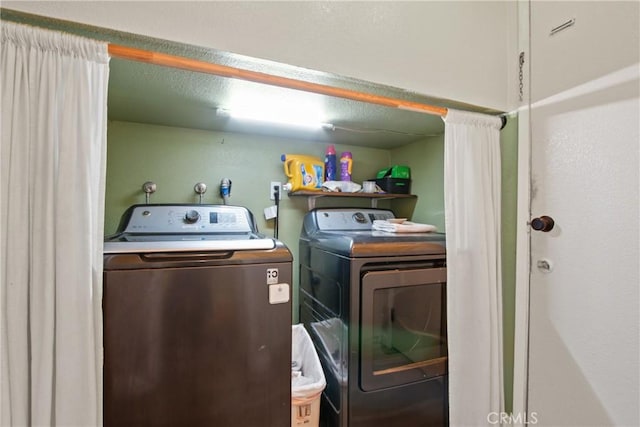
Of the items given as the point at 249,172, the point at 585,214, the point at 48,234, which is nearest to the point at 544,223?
the point at 585,214

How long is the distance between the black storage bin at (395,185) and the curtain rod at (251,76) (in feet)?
2.37

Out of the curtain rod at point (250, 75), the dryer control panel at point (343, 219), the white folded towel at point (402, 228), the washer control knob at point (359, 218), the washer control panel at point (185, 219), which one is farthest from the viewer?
the washer control knob at point (359, 218)

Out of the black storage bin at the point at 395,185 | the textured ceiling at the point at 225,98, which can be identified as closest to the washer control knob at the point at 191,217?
the textured ceiling at the point at 225,98

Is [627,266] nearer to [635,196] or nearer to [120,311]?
[635,196]

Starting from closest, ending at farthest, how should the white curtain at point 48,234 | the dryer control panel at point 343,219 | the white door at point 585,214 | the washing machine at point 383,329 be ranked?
1. the white curtain at point 48,234
2. the white door at point 585,214
3. the washing machine at point 383,329
4. the dryer control panel at point 343,219

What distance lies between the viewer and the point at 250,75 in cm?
95

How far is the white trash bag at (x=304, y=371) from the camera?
1.23 metres

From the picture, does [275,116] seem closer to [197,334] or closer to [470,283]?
[197,334]

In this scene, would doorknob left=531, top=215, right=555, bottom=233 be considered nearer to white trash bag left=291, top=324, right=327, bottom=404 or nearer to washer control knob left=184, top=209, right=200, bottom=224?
white trash bag left=291, top=324, right=327, bottom=404

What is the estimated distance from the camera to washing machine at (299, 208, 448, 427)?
4.00ft

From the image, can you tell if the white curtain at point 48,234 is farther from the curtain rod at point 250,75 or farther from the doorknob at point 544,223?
the doorknob at point 544,223

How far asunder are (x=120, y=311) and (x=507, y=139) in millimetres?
1887

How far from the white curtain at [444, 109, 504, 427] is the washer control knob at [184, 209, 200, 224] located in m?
1.31

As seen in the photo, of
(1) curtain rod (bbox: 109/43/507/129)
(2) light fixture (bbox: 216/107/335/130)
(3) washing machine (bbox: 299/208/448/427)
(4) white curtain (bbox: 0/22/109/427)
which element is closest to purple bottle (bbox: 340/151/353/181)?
(2) light fixture (bbox: 216/107/335/130)
